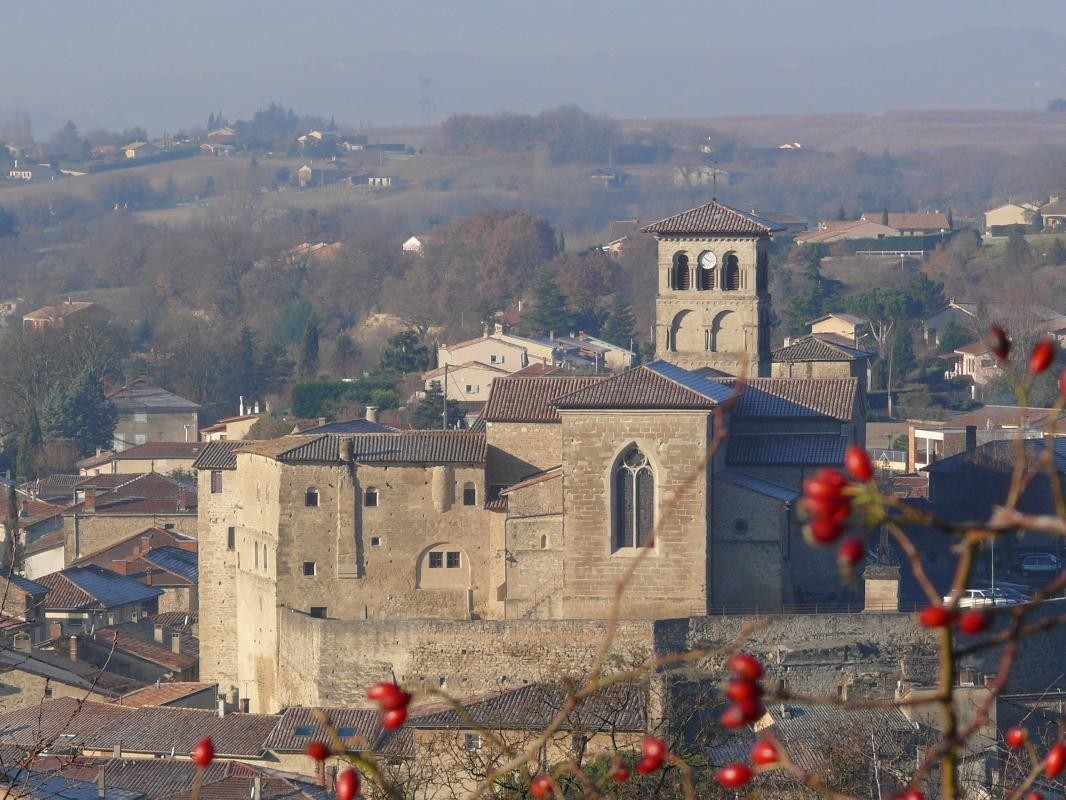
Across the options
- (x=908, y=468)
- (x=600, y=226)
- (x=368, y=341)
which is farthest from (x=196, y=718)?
(x=600, y=226)

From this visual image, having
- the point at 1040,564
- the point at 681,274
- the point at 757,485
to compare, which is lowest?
the point at 1040,564

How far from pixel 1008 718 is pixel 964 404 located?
4204cm

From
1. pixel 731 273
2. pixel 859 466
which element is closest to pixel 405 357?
pixel 731 273

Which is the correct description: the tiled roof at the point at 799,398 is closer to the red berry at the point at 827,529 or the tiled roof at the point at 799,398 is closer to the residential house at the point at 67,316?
the red berry at the point at 827,529

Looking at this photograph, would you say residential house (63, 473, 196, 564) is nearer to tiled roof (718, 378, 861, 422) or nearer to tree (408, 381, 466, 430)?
tree (408, 381, 466, 430)

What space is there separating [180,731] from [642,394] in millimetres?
8644

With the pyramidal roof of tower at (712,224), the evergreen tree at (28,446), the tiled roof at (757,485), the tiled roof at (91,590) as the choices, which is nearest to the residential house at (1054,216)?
the evergreen tree at (28,446)

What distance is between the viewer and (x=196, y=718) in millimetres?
35562

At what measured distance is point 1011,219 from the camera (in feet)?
439

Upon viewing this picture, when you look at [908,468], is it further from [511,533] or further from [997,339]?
[997,339]

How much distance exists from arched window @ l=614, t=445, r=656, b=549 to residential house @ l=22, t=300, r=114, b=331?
191ft

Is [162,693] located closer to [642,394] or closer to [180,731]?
[180,731]

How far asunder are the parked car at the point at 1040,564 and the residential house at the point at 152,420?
44.3 metres

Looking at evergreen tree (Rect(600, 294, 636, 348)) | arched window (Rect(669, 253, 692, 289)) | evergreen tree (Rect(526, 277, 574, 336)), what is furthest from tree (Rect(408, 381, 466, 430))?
evergreen tree (Rect(526, 277, 574, 336))
